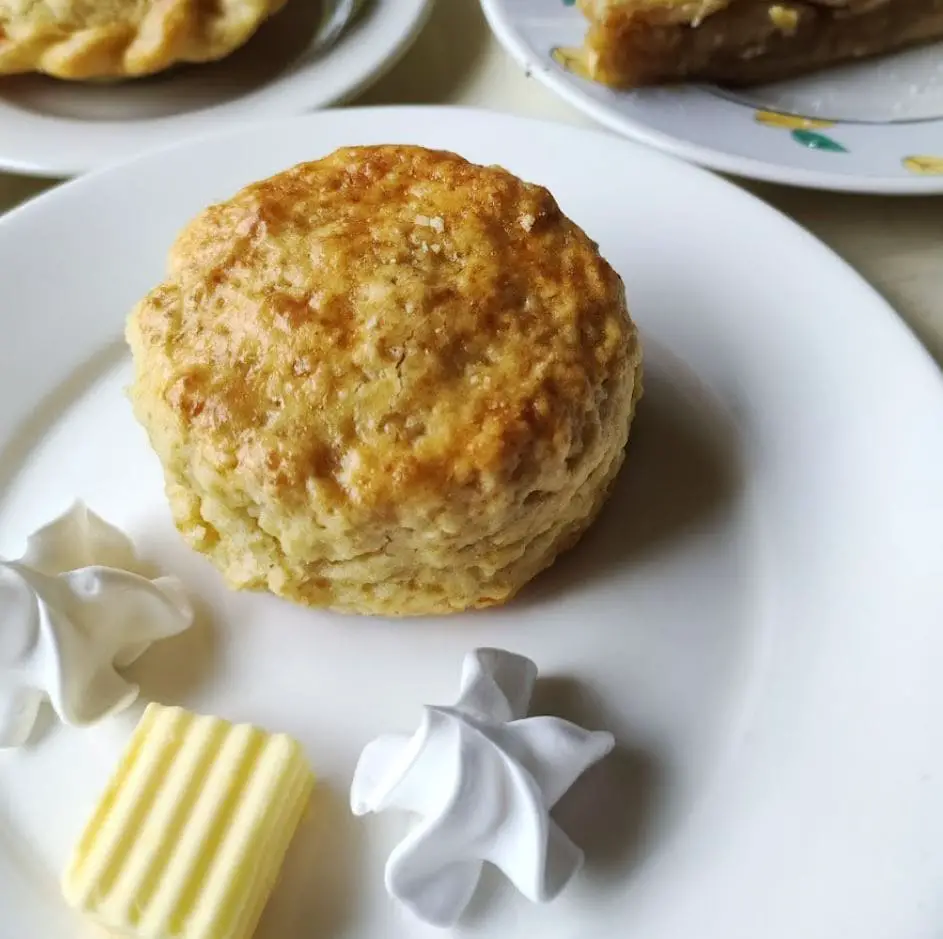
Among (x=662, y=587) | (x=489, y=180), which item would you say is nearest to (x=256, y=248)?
(x=489, y=180)

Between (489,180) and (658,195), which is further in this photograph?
(658,195)

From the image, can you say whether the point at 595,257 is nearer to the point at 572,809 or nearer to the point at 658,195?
the point at 658,195

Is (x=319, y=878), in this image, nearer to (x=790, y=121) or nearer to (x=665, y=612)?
(x=665, y=612)

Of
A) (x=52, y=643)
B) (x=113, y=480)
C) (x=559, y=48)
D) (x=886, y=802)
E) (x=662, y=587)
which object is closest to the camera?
(x=886, y=802)

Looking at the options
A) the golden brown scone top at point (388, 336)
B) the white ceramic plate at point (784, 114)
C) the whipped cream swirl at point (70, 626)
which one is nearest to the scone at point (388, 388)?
the golden brown scone top at point (388, 336)

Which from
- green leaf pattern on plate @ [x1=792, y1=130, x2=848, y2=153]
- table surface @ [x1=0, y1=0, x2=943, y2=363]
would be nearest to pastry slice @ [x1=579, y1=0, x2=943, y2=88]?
table surface @ [x1=0, y1=0, x2=943, y2=363]

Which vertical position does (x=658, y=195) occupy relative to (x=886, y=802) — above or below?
above
